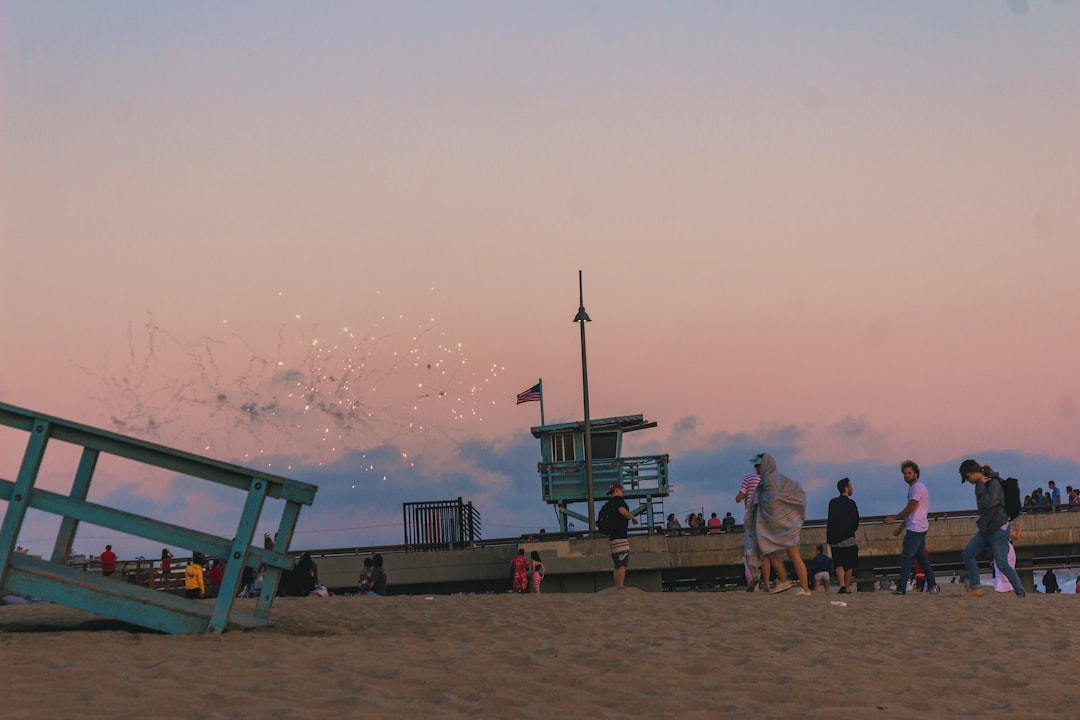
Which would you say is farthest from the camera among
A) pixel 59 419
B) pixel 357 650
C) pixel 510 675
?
pixel 59 419

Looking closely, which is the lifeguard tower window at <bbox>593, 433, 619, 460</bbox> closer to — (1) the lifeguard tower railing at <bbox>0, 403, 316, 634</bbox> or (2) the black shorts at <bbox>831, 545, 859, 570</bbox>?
(2) the black shorts at <bbox>831, 545, 859, 570</bbox>

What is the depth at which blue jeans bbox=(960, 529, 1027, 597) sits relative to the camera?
16578 mm

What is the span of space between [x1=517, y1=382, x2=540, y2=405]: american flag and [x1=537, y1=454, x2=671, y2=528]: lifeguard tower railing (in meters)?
3.50

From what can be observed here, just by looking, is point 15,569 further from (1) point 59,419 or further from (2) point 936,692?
(2) point 936,692

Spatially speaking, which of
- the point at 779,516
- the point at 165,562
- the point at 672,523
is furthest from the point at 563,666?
the point at 672,523

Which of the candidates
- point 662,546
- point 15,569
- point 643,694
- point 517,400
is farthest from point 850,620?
point 517,400

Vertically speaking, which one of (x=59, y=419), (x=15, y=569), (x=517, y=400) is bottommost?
(x=15, y=569)

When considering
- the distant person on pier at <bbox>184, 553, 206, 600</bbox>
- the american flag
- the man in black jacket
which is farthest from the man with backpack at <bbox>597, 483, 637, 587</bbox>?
the american flag

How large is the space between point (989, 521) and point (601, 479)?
30.4 metres

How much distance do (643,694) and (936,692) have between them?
84.6 inches

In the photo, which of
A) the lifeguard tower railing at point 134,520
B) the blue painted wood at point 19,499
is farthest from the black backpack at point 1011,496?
the blue painted wood at point 19,499

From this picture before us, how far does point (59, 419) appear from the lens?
10984 millimetres

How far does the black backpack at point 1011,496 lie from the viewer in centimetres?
1673

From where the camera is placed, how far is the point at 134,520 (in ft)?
35.6
